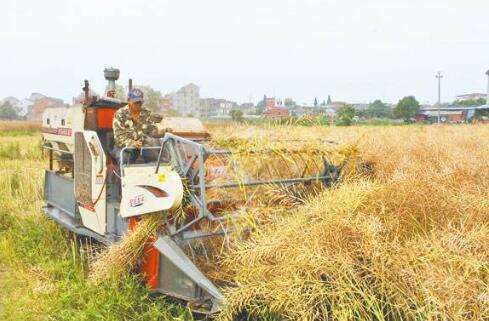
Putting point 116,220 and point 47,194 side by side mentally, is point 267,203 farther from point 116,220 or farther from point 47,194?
point 47,194

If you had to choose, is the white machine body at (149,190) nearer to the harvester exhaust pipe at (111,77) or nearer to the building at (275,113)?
the building at (275,113)

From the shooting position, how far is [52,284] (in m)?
5.79

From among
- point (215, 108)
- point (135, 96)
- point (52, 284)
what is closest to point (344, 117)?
point (135, 96)

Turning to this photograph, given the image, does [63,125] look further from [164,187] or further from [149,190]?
[164,187]

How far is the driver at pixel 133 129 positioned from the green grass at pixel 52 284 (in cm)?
138

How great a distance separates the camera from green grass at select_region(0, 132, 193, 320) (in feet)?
16.0

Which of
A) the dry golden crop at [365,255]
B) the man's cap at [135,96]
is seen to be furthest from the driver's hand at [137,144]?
the dry golden crop at [365,255]

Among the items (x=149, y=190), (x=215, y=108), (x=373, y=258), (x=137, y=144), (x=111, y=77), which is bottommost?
(x=373, y=258)

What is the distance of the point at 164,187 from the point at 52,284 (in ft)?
6.33

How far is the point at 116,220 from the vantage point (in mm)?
5836

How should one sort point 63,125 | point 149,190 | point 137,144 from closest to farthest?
point 149,190 < point 137,144 < point 63,125

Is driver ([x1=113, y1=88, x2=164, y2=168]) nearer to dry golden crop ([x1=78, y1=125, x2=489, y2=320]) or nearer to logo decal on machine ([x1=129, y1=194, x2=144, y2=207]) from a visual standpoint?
logo decal on machine ([x1=129, y1=194, x2=144, y2=207])

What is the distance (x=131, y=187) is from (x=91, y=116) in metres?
1.76

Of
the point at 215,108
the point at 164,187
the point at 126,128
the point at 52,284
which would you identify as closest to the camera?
the point at 164,187
